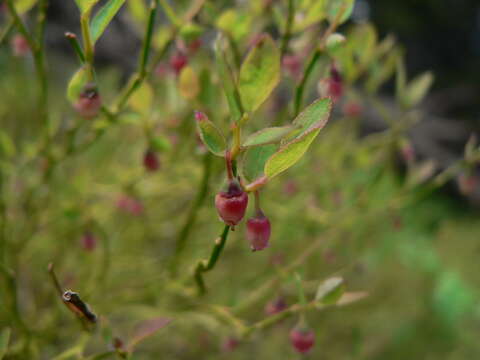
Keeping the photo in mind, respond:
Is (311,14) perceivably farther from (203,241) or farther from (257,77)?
(203,241)

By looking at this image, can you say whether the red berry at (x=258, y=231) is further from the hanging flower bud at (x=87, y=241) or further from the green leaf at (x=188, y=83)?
the hanging flower bud at (x=87, y=241)

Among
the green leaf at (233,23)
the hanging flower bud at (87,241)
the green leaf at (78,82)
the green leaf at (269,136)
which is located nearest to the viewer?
the green leaf at (269,136)

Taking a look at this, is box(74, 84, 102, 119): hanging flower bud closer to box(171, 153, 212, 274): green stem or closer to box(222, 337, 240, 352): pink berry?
box(171, 153, 212, 274): green stem

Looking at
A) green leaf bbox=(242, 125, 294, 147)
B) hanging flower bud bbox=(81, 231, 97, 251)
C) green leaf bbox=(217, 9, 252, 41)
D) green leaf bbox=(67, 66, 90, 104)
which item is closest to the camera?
green leaf bbox=(242, 125, 294, 147)

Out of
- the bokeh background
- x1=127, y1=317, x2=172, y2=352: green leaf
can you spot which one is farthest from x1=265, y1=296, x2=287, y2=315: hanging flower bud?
x1=127, y1=317, x2=172, y2=352: green leaf

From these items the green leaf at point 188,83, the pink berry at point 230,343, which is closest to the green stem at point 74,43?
the green leaf at point 188,83

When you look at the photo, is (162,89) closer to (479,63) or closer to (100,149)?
(100,149)
